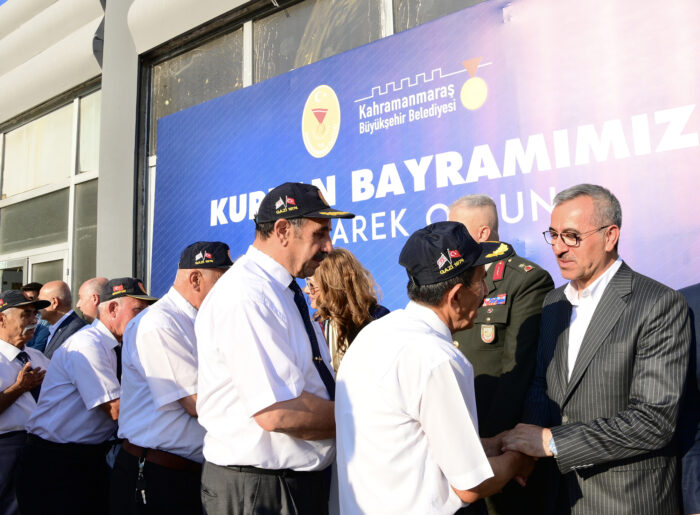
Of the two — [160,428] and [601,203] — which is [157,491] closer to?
[160,428]

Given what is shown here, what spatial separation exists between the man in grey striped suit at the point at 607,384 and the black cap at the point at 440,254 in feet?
1.81

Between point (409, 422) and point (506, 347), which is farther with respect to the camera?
point (506, 347)

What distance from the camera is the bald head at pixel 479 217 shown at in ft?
8.46

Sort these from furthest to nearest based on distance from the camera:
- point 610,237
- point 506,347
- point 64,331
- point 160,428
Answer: point 64,331 → point 160,428 → point 506,347 → point 610,237

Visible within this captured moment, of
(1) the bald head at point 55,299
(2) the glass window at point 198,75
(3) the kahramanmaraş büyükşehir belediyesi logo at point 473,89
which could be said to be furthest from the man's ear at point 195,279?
(2) the glass window at point 198,75

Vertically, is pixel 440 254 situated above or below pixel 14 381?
above

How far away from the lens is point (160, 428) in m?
2.38

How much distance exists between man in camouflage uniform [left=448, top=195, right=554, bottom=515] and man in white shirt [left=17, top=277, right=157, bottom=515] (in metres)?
1.86

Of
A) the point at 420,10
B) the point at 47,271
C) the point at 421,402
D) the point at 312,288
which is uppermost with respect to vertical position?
the point at 420,10

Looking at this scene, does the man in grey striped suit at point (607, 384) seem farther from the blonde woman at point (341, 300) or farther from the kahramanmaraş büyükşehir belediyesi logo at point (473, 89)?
the kahramanmaraş büyükşehir belediyesi logo at point (473, 89)

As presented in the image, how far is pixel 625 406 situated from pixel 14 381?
3.35 metres

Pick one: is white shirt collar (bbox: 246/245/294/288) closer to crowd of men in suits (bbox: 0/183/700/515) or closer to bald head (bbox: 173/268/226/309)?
crowd of men in suits (bbox: 0/183/700/515)

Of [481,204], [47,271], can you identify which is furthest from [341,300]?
[47,271]

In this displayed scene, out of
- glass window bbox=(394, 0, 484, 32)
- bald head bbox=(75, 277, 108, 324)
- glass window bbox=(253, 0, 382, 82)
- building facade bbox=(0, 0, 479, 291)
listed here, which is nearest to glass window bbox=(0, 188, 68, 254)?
A: building facade bbox=(0, 0, 479, 291)
